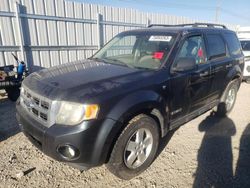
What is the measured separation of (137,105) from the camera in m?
2.48

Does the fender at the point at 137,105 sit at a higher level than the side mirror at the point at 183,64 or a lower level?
lower

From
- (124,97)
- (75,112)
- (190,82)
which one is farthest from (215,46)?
(75,112)

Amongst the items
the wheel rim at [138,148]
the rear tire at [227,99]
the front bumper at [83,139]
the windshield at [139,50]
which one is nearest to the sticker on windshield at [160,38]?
the windshield at [139,50]

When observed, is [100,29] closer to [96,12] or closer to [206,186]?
[96,12]

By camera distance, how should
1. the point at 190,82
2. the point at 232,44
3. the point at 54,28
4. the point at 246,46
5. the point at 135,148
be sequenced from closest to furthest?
1. the point at 135,148
2. the point at 190,82
3. the point at 232,44
4. the point at 54,28
5. the point at 246,46

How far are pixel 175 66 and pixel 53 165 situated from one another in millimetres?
2262

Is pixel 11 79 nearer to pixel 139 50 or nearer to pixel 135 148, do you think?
pixel 139 50

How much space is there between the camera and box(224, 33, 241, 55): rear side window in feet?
14.8

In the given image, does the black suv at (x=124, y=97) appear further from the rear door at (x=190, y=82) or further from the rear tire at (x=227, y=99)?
the rear tire at (x=227, y=99)

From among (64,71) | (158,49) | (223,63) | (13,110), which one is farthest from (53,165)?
(223,63)

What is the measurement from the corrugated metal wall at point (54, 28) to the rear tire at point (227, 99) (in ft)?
17.7

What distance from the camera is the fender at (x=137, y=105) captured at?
7.55 ft

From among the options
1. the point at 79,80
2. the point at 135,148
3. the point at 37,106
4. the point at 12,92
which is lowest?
the point at 12,92

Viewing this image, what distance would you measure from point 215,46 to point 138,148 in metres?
2.62
